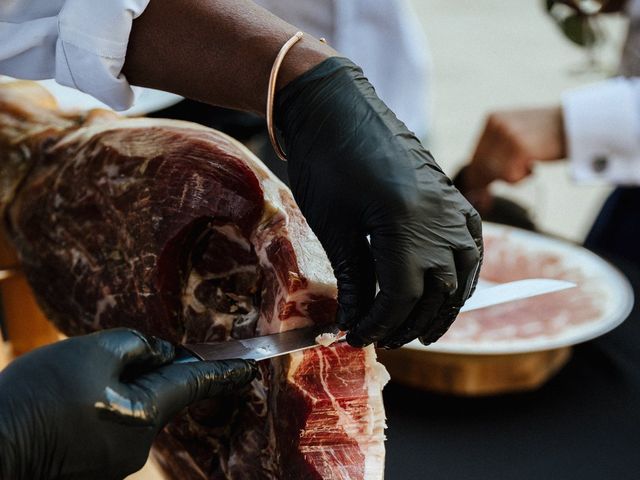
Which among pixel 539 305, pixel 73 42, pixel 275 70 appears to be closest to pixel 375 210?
pixel 275 70

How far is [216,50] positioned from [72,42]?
17cm

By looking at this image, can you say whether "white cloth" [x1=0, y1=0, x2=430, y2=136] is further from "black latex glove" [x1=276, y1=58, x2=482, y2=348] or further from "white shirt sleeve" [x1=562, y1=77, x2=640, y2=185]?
"white shirt sleeve" [x1=562, y1=77, x2=640, y2=185]

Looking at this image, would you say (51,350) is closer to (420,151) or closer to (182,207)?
(182,207)

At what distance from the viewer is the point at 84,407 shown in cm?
69

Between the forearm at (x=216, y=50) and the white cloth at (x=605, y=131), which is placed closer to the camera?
the forearm at (x=216, y=50)

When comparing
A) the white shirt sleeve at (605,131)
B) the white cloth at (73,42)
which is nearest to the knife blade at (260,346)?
the white cloth at (73,42)

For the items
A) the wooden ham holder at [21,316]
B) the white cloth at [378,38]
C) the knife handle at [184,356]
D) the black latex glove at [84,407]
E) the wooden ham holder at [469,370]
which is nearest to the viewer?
the black latex glove at [84,407]

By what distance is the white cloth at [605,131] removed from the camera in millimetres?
1840

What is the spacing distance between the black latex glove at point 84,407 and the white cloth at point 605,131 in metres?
1.41

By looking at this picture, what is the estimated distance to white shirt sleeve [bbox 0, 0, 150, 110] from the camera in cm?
88

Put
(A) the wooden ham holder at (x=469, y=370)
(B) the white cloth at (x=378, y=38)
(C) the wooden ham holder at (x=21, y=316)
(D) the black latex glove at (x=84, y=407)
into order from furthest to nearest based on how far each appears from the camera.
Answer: (B) the white cloth at (x=378, y=38) → (C) the wooden ham holder at (x=21, y=316) → (A) the wooden ham holder at (x=469, y=370) → (D) the black latex glove at (x=84, y=407)

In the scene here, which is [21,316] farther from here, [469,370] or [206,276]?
[469,370]

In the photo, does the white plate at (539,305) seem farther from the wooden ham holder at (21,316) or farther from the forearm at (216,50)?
the wooden ham holder at (21,316)

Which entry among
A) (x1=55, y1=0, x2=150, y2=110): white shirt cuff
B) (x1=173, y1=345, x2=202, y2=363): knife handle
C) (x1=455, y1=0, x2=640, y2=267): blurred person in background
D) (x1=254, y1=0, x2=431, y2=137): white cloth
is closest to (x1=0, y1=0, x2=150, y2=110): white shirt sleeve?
(x1=55, y1=0, x2=150, y2=110): white shirt cuff
